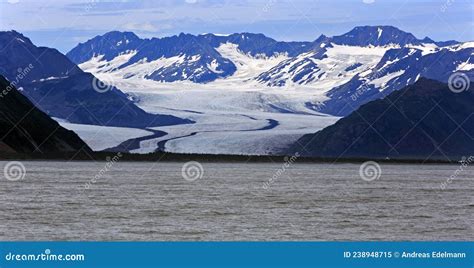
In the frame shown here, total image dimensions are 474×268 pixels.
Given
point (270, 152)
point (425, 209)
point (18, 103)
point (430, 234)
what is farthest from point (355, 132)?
point (430, 234)

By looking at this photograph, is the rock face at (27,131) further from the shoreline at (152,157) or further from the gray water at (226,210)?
the gray water at (226,210)

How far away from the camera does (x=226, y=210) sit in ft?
178

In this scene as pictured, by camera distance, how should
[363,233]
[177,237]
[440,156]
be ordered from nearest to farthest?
[177,237], [363,233], [440,156]

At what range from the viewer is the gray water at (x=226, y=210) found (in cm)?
4362

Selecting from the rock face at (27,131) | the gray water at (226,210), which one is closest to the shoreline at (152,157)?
the rock face at (27,131)

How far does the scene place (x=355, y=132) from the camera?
197 m

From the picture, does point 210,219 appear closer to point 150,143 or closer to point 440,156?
point 150,143

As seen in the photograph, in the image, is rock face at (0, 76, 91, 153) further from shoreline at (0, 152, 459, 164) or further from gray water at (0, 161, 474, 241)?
gray water at (0, 161, 474, 241)

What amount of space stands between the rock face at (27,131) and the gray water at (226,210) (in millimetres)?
46911

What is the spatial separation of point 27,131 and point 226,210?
86.6 m

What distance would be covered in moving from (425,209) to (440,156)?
134 metres

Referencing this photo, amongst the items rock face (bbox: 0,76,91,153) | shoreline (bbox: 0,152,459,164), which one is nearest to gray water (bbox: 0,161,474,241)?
shoreline (bbox: 0,152,459,164)

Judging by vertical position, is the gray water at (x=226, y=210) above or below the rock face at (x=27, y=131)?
below

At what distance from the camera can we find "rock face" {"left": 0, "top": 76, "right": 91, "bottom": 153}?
424 ft
